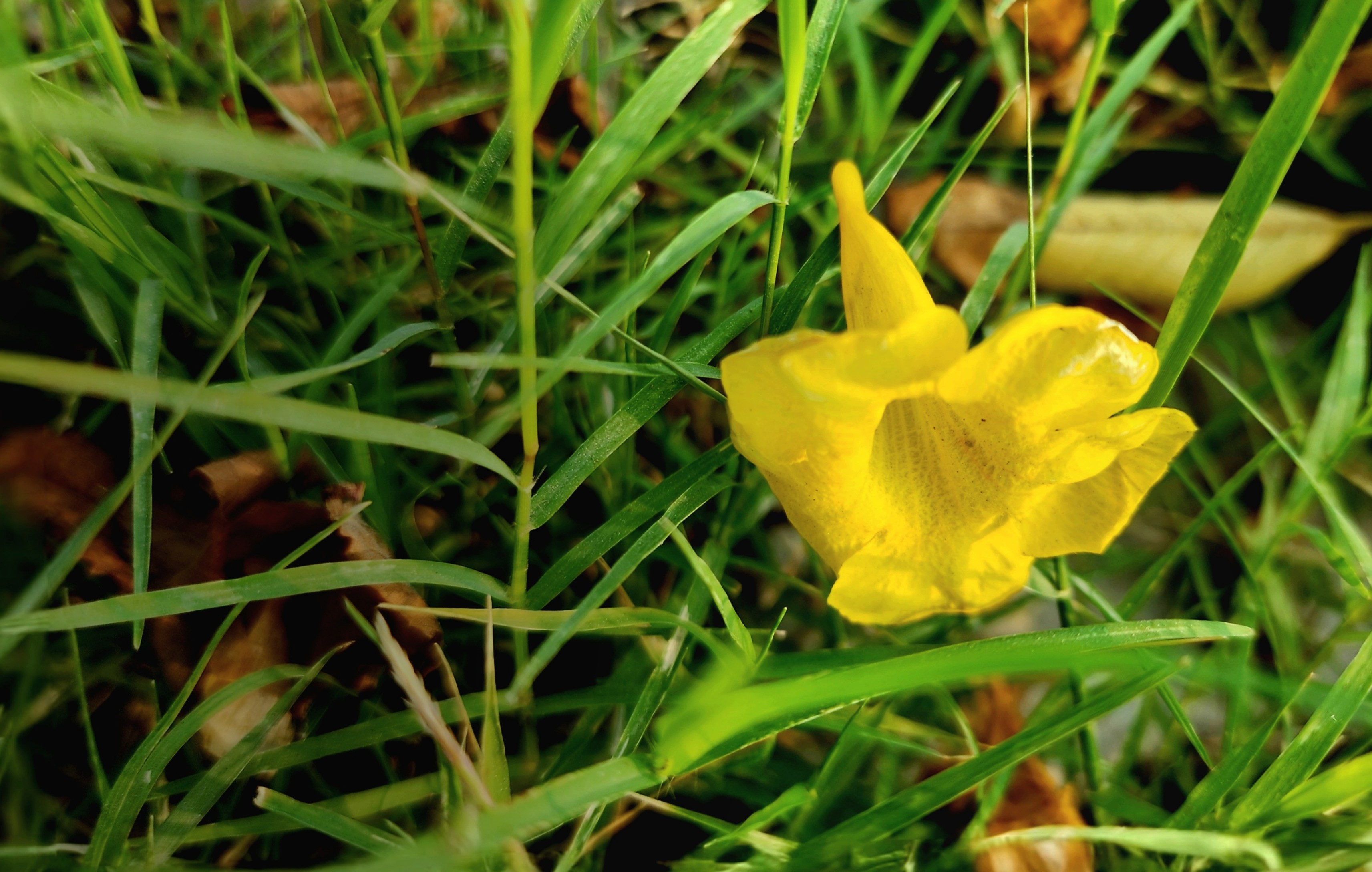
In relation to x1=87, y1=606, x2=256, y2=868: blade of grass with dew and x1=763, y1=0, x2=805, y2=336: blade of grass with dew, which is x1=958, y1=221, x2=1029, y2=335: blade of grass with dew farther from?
x1=87, y1=606, x2=256, y2=868: blade of grass with dew

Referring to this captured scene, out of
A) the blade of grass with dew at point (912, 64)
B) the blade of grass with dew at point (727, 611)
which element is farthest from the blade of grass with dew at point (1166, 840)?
the blade of grass with dew at point (912, 64)

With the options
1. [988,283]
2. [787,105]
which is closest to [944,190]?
[988,283]

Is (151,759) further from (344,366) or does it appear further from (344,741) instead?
(344,366)

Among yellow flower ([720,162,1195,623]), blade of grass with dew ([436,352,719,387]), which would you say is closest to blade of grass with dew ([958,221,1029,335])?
yellow flower ([720,162,1195,623])

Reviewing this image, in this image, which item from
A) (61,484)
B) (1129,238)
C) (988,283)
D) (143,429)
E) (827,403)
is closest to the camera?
(827,403)

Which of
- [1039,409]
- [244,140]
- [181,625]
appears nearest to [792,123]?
[1039,409]

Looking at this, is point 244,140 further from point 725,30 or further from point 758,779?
point 758,779
